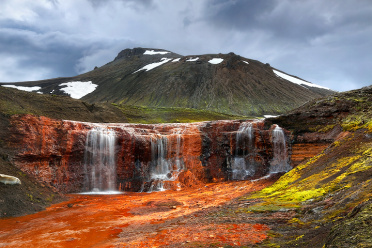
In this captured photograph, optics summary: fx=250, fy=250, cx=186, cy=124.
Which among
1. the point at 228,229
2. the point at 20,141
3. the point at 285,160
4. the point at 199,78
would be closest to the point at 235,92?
the point at 199,78

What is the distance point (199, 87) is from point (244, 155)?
289ft

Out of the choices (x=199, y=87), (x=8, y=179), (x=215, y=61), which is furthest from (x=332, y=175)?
(x=215, y=61)

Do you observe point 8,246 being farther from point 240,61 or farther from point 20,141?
point 240,61

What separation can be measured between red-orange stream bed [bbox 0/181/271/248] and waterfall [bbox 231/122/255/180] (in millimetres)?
10592

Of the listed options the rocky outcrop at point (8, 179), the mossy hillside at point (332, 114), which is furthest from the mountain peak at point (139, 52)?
the rocky outcrop at point (8, 179)

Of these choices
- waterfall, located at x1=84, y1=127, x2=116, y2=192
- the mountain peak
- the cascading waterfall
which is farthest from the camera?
the mountain peak

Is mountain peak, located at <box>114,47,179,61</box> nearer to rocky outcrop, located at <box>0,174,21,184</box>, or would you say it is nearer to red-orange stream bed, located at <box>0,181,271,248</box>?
rocky outcrop, located at <box>0,174,21,184</box>

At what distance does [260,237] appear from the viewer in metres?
7.19

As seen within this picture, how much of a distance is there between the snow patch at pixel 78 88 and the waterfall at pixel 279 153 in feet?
366

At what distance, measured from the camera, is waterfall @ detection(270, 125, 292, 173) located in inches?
968

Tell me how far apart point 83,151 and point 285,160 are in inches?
777

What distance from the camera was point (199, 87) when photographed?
369ft

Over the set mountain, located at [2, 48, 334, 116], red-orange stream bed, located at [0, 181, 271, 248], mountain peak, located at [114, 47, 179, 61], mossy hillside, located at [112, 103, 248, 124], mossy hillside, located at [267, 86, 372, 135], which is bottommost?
red-orange stream bed, located at [0, 181, 271, 248]

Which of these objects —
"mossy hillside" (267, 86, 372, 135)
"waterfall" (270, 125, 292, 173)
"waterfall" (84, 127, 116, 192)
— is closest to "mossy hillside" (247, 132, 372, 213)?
"mossy hillside" (267, 86, 372, 135)
